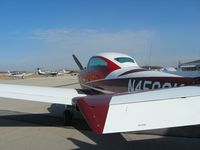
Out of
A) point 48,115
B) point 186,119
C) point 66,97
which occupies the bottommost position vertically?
point 48,115

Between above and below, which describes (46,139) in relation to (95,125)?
Result: below

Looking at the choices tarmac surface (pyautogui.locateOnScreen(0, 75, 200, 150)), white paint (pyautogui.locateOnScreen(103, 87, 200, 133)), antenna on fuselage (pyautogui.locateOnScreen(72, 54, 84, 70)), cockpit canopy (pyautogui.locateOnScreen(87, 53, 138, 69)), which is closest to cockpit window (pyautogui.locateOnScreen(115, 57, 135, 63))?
cockpit canopy (pyautogui.locateOnScreen(87, 53, 138, 69))

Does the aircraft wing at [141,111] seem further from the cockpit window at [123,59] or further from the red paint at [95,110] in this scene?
the cockpit window at [123,59]

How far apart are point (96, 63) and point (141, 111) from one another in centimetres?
689

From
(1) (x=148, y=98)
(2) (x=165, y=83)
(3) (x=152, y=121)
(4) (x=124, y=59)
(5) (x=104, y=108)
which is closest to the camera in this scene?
(3) (x=152, y=121)

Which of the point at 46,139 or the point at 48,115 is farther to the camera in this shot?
the point at 48,115

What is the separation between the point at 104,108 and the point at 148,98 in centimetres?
61

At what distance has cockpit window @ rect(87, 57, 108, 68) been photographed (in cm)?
1017

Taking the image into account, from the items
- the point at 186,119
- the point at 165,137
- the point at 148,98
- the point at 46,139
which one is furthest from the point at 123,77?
the point at 186,119

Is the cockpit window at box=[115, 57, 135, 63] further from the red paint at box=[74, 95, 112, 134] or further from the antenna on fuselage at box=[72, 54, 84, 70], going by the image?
the red paint at box=[74, 95, 112, 134]

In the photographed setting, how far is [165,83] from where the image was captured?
6.69 metres

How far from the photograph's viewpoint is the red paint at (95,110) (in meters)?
3.69

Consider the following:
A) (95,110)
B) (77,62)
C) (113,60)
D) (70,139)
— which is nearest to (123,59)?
(113,60)

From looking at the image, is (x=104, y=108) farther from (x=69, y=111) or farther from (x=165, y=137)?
(x=69, y=111)
